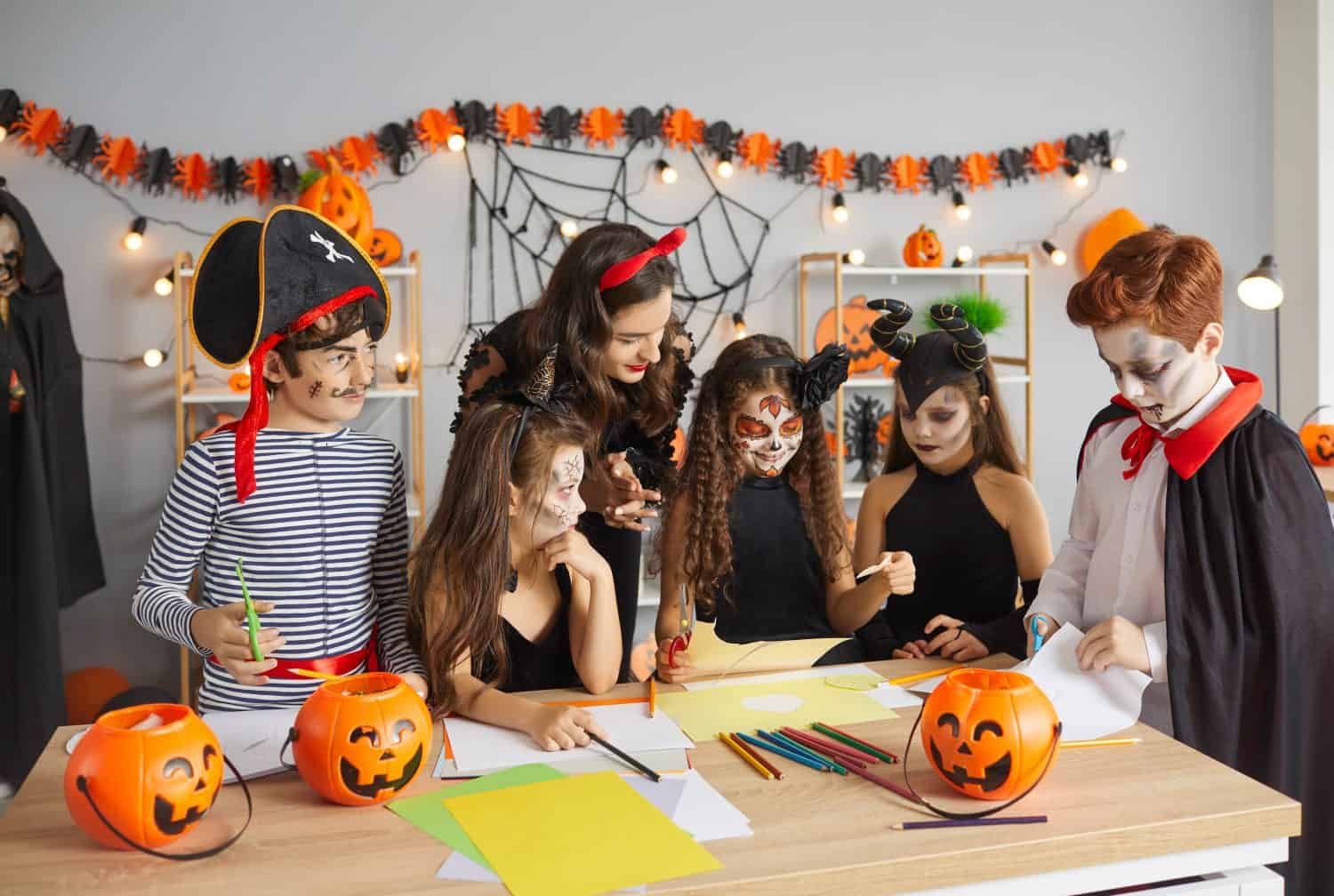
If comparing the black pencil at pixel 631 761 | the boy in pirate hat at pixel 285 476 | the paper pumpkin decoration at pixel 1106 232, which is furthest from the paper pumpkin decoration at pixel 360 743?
the paper pumpkin decoration at pixel 1106 232

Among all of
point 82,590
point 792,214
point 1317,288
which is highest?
point 792,214

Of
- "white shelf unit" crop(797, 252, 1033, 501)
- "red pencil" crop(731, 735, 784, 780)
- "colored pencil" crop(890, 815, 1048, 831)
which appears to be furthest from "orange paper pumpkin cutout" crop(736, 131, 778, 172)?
"colored pencil" crop(890, 815, 1048, 831)

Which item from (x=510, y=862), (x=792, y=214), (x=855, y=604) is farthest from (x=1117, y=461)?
(x=792, y=214)

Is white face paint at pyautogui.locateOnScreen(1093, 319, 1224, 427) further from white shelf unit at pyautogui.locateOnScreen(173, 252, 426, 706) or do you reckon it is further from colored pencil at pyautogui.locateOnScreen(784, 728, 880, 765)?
white shelf unit at pyautogui.locateOnScreen(173, 252, 426, 706)

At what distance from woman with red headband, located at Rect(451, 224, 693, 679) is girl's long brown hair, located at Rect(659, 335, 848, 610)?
0.07 meters

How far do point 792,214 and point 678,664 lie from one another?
271cm

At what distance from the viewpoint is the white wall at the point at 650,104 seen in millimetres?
3629

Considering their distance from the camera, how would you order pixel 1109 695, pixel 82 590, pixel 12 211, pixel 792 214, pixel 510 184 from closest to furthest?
pixel 1109 695 → pixel 12 211 → pixel 82 590 → pixel 510 184 → pixel 792 214

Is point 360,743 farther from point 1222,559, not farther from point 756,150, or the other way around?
point 756,150

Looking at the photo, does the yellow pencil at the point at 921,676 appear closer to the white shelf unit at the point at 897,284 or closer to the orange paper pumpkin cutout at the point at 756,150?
the white shelf unit at the point at 897,284

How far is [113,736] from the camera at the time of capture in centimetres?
115

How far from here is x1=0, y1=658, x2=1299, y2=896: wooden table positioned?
3.64 ft

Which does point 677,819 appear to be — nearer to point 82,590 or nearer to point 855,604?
point 855,604

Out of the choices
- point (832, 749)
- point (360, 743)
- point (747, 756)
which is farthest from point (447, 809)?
point (832, 749)
